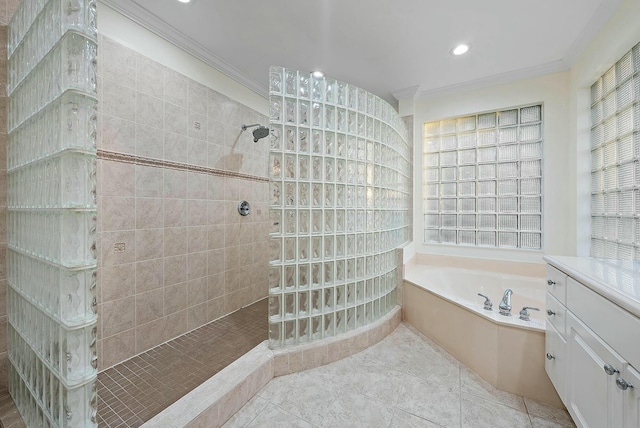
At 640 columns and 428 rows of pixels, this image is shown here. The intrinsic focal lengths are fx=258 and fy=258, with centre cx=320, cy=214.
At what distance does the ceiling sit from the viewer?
164 cm

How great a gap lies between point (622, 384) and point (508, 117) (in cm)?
258

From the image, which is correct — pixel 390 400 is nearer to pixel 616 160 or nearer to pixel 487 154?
pixel 616 160

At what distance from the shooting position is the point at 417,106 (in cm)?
300

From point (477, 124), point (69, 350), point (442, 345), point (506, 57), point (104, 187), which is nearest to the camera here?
point (69, 350)

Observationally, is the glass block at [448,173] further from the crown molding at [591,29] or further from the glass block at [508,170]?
the crown molding at [591,29]

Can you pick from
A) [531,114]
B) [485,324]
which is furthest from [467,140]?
[485,324]

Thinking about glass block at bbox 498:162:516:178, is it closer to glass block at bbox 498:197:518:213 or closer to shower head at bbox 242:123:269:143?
glass block at bbox 498:197:518:213

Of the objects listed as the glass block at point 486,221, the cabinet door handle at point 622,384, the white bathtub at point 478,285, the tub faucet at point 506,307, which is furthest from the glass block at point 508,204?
the cabinet door handle at point 622,384

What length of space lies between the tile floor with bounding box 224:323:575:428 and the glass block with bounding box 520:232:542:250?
151 cm

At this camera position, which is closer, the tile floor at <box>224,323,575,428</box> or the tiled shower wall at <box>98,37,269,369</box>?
the tile floor at <box>224,323,575,428</box>

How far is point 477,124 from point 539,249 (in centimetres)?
139

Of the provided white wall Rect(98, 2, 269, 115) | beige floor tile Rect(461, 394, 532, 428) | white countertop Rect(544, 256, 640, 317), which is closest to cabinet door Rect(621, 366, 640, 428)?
white countertop Rect(544, 256, 640, 317)

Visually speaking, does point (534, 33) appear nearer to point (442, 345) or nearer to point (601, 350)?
point (601, 350)

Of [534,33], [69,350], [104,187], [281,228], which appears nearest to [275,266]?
[281,228]
